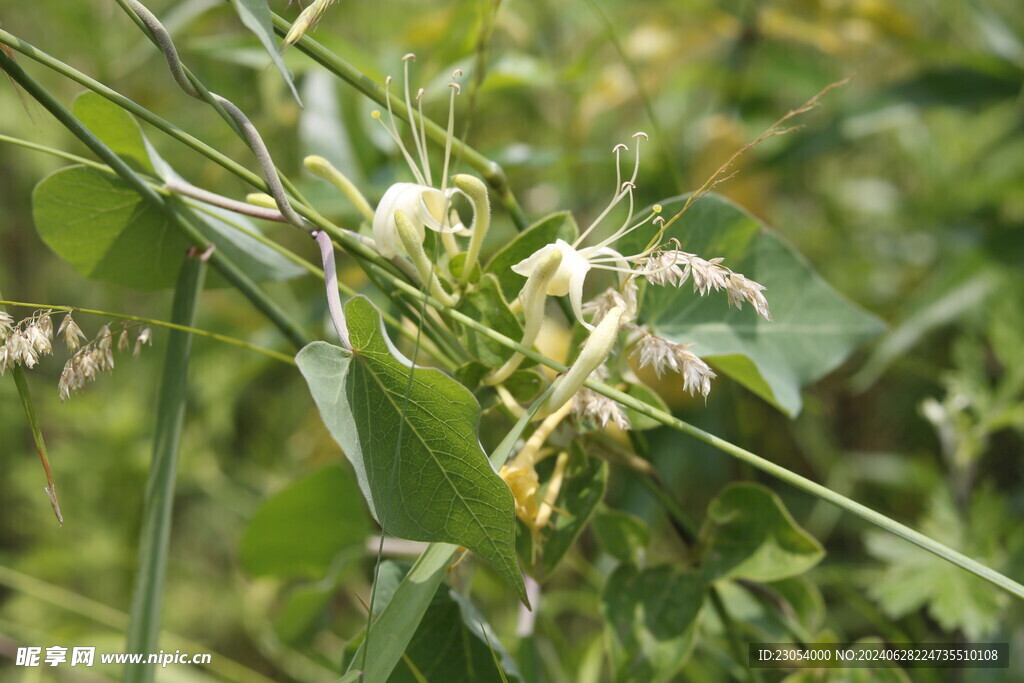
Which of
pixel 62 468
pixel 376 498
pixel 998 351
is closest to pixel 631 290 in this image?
pixel 376 498

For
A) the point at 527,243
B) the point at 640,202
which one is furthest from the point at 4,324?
the point at 640,202

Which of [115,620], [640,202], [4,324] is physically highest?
[4,324]

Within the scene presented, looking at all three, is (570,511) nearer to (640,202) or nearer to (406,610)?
(406,610)

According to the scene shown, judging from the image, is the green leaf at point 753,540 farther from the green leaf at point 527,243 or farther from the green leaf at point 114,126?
the green leaf at point 114,126

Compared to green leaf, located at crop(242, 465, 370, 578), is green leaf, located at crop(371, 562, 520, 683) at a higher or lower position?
higher

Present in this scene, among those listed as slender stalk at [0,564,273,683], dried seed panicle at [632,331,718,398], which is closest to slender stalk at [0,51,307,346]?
dried seed panicle at [632,331,718,398]

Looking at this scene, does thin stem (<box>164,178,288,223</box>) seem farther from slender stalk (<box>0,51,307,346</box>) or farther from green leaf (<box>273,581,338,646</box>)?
green leaf (<box>273,581,338,646</box>)
